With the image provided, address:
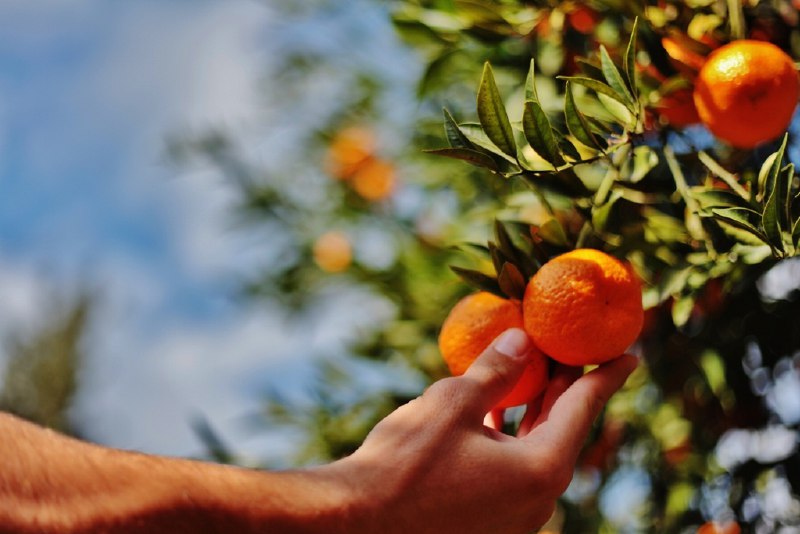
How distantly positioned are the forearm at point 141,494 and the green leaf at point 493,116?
12.5 inches

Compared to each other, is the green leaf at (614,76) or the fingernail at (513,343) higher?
the green leaf at (614,76)

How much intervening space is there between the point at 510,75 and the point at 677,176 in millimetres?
348

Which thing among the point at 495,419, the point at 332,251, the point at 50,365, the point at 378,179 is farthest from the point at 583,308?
the point at 50,365

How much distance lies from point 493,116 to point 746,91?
0.26 meters

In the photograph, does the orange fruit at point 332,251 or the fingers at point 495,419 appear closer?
the fingers at point 495,419

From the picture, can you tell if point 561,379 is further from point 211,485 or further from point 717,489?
point 717,489

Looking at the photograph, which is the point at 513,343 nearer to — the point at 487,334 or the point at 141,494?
the point at 487,334

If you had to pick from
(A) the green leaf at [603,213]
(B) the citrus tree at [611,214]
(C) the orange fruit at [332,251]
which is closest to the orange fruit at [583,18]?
(B) the citrus tree at [611,214]

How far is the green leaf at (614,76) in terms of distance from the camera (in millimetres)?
792

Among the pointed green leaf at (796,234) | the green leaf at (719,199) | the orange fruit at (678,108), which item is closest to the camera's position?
the pointed green leaf at (796,234)

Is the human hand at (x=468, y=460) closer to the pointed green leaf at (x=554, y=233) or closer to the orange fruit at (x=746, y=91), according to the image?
the pointed green leaf at (x=554, y=233)

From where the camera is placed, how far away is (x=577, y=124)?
79 cm

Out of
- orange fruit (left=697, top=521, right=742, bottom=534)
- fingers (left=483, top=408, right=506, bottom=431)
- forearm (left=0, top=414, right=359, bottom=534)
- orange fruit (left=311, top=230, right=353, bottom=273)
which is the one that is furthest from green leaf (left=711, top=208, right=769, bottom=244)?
orange fruit (left=311, top=230, right=353, bottom=273)

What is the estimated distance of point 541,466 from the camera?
719mm
